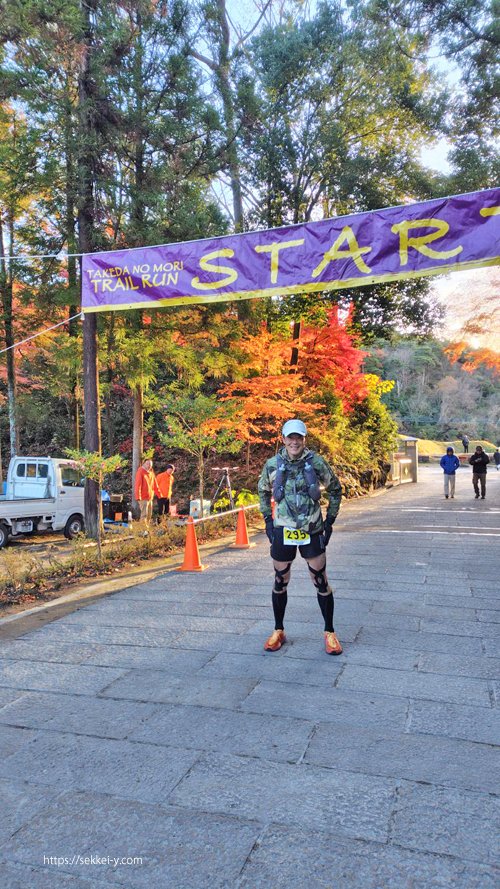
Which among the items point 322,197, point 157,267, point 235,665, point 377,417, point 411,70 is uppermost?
point 411,70

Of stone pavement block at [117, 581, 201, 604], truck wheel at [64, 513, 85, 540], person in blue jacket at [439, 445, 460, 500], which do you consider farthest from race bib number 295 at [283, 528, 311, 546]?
person in blue jacket at [439, 445, 460, 500]

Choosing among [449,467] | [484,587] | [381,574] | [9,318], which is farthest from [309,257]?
[449,467]

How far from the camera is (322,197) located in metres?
17.3

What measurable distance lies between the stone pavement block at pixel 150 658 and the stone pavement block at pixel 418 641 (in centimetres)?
137

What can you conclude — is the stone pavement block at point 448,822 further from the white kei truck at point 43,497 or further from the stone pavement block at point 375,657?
the white kei truck at point 43,497

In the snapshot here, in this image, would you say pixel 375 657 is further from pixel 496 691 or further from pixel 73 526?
pixel 73 526

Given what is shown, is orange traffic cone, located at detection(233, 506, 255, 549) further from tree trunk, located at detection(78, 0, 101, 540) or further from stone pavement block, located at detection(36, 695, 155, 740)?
stone pavement block, located at detection(36, 695, 155, 740)

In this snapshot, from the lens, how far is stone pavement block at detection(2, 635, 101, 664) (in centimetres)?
434

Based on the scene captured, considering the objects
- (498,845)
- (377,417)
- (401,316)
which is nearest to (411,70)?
(401,316)

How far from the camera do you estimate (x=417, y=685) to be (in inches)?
145

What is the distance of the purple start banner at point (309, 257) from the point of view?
22.0 ft

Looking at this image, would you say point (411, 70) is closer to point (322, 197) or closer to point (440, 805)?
point (322, 197)

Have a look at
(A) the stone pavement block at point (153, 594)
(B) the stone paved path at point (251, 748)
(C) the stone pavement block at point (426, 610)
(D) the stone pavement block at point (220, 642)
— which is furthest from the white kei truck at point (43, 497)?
(C) the stone pavement block at point (426, 610)

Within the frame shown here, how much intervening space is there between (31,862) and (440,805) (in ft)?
5.56
